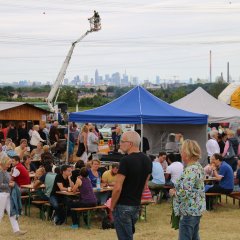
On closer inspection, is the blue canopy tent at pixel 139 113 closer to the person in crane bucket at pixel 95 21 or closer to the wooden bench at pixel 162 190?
the wooden bench at pixel 162 190

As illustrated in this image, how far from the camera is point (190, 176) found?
6.56m

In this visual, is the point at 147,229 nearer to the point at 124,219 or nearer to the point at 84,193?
the point at 84,193

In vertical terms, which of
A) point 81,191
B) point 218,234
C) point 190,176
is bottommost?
point 218,234

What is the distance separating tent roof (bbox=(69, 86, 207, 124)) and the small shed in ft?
39.8

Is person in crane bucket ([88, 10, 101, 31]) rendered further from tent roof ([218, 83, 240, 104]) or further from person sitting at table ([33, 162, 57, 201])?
person sitting at table ([33, 162, 57, 201])

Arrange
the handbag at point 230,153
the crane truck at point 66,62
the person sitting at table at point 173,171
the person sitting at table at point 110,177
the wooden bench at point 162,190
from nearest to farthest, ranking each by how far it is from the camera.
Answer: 1. the person sitting at table at point 110,177
2. the person sitting at table at point 173,171
3. the wooden bench at point 162,190
4. the handbag at point 230,153
5. the crane truck at point 66,62

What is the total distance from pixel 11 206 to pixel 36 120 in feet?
70.1

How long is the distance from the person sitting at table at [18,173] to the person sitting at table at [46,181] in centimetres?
25

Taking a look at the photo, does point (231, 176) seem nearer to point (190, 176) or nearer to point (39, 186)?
point (39, 186)

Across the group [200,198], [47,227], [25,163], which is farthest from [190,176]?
[25,163]

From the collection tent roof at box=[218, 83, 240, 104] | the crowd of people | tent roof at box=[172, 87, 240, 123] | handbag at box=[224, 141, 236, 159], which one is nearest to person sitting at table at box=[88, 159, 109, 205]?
the crowd of people

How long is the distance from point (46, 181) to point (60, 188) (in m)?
0.48

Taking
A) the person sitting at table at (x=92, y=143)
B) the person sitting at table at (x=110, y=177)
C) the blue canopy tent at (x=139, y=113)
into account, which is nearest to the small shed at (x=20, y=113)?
the person sitting at table at (x=92, y=143)

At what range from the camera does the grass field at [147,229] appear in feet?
34.1
